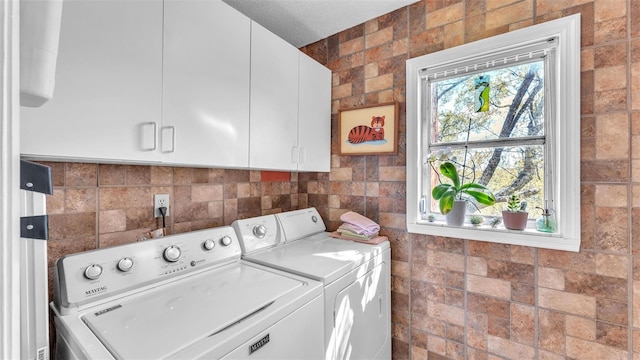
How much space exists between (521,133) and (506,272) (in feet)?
2.64

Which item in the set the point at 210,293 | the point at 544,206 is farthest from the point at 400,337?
the point at 210,293

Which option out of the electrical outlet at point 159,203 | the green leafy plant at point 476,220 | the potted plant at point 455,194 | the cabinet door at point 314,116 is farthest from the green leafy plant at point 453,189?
the electrical outlet at point 159,203

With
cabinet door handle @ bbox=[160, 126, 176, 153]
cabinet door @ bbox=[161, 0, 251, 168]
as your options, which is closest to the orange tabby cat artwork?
cabinet door @ bbox=[161, 0, 251, 168]

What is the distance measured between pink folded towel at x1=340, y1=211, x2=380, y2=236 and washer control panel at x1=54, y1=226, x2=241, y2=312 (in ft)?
2.56

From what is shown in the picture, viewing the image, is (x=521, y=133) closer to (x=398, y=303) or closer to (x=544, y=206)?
(x=544, y=206)

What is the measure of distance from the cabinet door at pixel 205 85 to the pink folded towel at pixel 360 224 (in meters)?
0.84

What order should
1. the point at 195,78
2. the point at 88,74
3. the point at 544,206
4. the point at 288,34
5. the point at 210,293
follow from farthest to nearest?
the point at 288,34 → the point at 544,206 → the point at 195,78 → the point at 210,293 → the point at 88,74

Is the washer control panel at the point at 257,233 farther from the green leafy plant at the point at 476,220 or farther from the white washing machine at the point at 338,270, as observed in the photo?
the green leafy plant at the point at 476,220

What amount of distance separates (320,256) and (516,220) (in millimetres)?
1091

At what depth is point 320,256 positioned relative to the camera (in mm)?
1554

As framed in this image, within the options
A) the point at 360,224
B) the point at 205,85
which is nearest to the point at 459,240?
the point at 360,224

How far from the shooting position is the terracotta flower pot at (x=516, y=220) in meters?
1.50

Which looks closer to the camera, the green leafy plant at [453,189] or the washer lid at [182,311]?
the washer lid at [182,311]

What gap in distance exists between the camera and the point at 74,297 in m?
0.96
